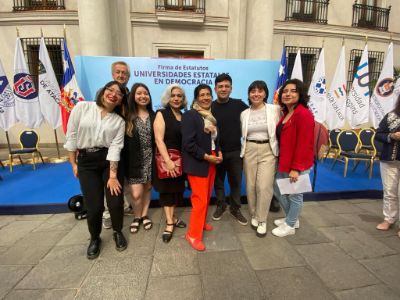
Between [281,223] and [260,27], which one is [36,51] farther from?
[281,223]

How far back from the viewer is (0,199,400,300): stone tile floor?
6.01ft

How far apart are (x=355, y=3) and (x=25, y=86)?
1181 cm

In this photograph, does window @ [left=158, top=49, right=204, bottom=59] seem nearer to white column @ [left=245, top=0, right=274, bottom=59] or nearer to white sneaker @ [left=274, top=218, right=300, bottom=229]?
white column @ [left=245, top=0, right=274, bottom=59]

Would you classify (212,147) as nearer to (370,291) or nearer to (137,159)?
(137,159)

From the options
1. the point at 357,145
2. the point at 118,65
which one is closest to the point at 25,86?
the point at 118,65

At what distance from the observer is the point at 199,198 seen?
2.29 meters

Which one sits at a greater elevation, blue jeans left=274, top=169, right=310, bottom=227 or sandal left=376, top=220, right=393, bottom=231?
blue jeans left=274, top=169, right=310, bottom=227

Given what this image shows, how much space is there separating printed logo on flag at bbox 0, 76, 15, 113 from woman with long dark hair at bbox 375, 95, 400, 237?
Answer: 7198mm

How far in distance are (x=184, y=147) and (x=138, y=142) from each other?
559 mm

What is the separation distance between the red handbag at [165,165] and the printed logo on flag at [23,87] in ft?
17.0

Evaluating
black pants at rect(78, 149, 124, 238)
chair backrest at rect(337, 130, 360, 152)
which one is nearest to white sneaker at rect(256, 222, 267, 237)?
black pants at rect(78, 149, 124, 238)

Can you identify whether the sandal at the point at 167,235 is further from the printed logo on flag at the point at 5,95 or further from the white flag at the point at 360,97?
the white flag at the point at 360,97

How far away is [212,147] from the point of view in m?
2.33

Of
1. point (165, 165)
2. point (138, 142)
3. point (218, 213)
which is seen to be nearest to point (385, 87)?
point (218, 213)
